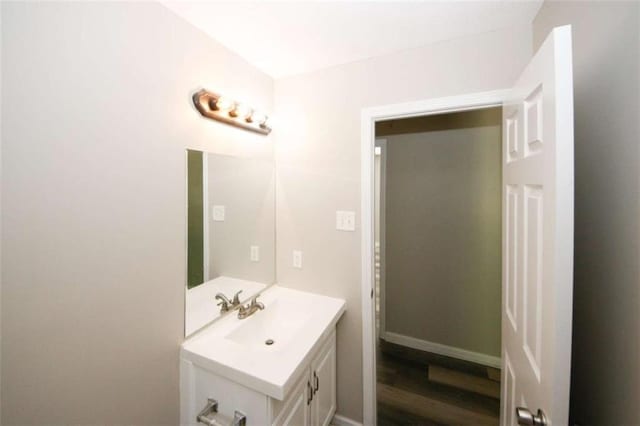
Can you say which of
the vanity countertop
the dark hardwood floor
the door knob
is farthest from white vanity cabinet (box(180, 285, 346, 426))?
the door knob

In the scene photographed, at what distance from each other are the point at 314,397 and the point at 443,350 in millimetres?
1677

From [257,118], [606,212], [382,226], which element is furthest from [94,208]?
[382,226]

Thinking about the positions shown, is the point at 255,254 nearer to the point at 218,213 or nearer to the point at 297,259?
the point at 297,259

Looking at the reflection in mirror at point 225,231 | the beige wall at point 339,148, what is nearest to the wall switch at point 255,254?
the reflection in mirror at point 225,231

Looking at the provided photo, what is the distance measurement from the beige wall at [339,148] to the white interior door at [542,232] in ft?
1.56

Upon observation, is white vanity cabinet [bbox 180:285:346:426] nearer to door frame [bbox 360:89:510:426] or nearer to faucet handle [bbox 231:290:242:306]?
faucet handle [bbox 231:290:242:306]

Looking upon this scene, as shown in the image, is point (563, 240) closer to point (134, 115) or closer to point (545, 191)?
point (545, 191)

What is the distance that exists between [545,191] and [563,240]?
0.49ft

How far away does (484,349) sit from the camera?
2291mm

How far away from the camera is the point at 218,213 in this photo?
144 centimetres

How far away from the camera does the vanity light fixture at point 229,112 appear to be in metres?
1.23

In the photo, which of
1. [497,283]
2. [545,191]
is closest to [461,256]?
[497,283]

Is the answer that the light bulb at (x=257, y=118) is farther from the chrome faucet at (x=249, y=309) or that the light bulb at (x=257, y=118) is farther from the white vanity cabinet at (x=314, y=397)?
the white vanity cabinet at (x=314, y=397)

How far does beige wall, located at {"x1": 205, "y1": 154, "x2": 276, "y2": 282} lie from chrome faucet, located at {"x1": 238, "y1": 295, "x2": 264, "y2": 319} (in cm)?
20
